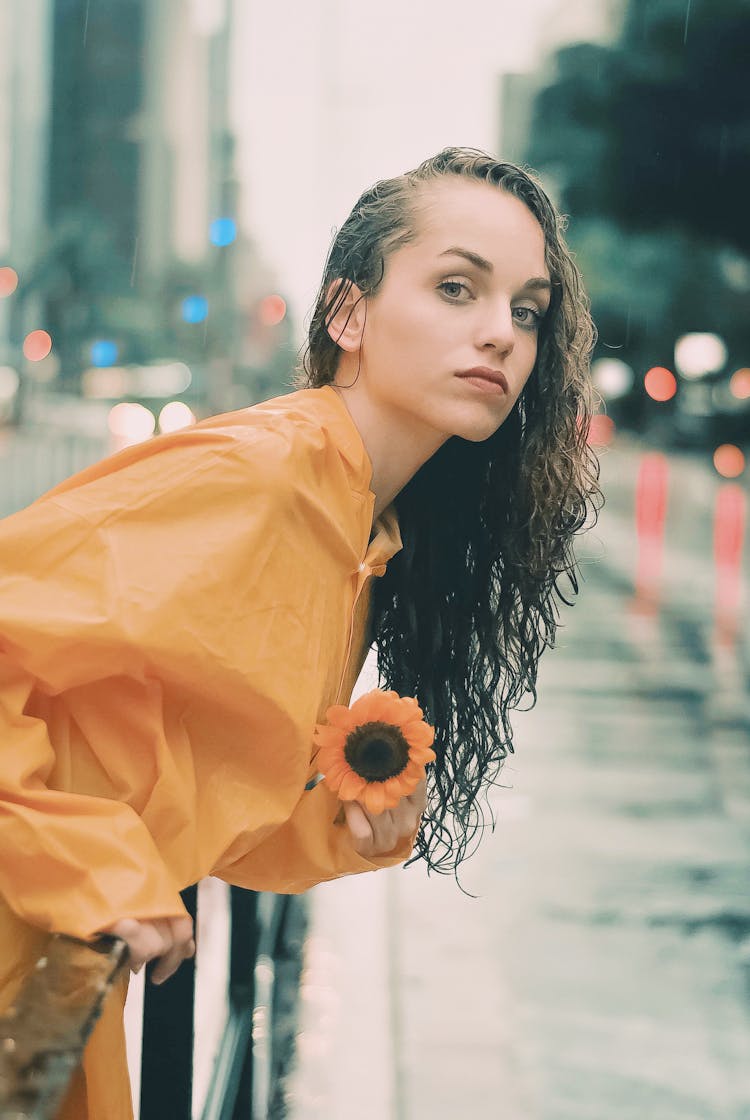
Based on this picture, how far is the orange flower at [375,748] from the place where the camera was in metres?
1.95

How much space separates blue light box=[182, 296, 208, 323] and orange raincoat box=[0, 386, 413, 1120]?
40.7 m

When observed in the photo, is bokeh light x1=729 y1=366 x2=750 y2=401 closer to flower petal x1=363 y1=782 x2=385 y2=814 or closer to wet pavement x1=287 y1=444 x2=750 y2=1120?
wet pavement x1=287 y1=444 x2=750 y2=1120

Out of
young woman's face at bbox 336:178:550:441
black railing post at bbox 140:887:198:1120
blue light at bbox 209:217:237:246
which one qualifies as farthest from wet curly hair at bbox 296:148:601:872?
blue light at bbox 209:217:237:246

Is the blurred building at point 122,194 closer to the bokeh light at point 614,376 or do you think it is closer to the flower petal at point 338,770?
the bokeh light at point 614,376

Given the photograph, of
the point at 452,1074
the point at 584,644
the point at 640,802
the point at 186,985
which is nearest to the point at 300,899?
the point at 452,1074

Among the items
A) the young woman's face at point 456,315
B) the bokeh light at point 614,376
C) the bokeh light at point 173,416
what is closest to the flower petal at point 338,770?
the young woman's face at point 456,315

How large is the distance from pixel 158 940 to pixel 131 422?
32249mm

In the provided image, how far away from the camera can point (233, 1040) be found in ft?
12.6

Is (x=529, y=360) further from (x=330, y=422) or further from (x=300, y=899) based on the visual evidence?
(x=300, y=899)

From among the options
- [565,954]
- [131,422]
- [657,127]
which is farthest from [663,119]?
[565,954]

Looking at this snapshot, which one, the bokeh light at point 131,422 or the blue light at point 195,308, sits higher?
the blue light at point 195,308

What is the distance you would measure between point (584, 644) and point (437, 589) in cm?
968

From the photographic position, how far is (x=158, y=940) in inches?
68.1

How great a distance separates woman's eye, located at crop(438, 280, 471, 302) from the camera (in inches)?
88.8
